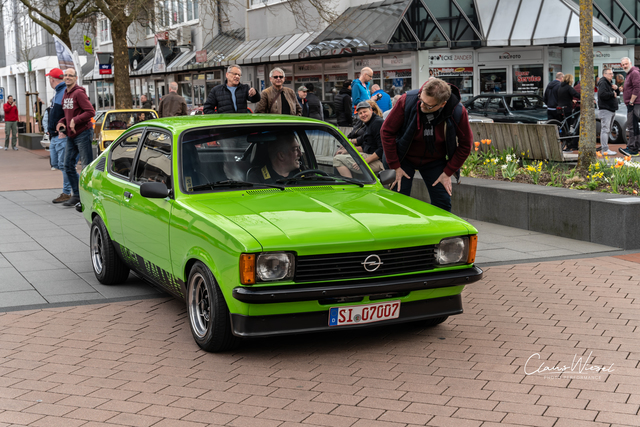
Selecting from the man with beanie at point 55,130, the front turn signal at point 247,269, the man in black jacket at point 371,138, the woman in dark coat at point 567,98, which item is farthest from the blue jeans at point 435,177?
the woman in dark coat at point 567,98

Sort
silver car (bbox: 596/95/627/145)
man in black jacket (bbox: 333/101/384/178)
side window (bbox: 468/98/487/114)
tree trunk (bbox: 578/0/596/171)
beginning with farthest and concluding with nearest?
side window (bbox: 468/98/487/114) < silver car (bbox: 596/95/627/145) < tree trunk (bbox: 578/0/596/171) < man in black jacket (bbox: 333/101/384/178)

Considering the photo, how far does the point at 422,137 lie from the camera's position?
684cm

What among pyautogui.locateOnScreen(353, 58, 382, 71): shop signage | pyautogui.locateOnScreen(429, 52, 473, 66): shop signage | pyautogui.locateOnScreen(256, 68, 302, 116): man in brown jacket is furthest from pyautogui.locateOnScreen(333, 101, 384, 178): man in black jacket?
pyautogui.locateOnScreen(353, 58, 382, 71): shop signage

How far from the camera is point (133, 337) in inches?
214

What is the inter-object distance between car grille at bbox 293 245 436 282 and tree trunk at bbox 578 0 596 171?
6.48m

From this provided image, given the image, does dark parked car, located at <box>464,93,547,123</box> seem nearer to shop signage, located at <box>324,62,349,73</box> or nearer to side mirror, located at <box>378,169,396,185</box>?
shop signage, located at <box>324,62,349,73</box>

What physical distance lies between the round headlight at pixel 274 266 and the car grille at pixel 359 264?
2.2 inches

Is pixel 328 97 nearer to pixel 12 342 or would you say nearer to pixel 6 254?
pixel 6 254

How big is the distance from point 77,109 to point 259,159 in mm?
7007

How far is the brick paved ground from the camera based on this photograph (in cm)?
403

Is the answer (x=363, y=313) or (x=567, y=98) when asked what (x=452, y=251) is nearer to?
(x=363, y=313)

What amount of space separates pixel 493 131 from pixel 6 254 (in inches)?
314

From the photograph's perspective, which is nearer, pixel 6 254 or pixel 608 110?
pixel 6 254

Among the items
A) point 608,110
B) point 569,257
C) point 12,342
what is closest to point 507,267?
point 569,257
